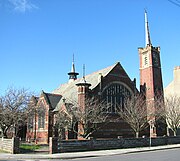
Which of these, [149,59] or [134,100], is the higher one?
[149,59]

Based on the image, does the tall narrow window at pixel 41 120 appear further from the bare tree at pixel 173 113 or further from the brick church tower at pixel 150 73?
the bare tree at pixel 173 113

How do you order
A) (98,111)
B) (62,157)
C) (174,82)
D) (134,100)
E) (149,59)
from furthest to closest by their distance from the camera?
1. (174,82)
2. (149,59)
3. (134,100)
4. (98,111)
5. (62,157)

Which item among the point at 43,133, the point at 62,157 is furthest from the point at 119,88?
the point at 62,157

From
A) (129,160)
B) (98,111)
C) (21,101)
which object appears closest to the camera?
(129,160)

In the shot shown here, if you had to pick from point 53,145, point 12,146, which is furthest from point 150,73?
point 12,146

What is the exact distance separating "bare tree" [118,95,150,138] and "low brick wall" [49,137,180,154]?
5.58m

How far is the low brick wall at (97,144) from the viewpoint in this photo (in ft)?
79.0

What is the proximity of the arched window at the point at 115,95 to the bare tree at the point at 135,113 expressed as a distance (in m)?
0.87

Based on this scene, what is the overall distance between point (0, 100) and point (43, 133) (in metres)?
12.3

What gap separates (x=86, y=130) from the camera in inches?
1398

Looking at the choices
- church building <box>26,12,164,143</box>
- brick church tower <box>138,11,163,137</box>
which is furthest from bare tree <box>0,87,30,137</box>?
brick church tower <box>138,11,163,137</box>

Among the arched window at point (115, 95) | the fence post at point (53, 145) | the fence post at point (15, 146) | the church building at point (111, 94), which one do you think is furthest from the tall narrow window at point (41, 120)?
the fence post at point (53, 145)

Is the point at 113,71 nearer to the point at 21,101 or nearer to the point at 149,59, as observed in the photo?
the point at 149,59

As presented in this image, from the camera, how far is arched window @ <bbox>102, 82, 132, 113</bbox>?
41.8 meters
